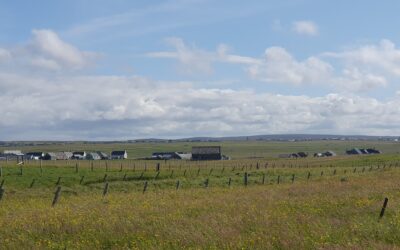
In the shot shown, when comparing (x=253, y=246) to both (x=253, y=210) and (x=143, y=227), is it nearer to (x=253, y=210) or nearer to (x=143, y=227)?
(x=143, y=227)

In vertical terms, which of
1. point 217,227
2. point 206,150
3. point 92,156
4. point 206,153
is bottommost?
point 92,156

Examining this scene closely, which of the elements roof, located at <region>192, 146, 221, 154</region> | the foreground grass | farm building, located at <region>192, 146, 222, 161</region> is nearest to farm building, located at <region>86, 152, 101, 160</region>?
roof, located at <region>192, 146, 221, 154</region>

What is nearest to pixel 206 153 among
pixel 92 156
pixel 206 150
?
pixel 206 150

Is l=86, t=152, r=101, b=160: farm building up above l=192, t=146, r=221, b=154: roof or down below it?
below

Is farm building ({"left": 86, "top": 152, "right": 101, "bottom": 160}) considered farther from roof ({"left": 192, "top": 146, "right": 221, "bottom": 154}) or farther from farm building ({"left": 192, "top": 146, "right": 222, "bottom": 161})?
farm building ({"left": 192, "top": 146, "right": 222, "bottom": 161})

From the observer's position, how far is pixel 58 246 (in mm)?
14938

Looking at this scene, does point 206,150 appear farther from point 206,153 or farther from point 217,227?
point 217,227

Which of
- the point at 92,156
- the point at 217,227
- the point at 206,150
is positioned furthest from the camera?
the point at 92,156

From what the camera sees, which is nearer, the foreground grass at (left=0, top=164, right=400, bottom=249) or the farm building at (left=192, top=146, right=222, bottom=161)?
the foreground grass at (left=0, top=164, right=400, bottom=249)

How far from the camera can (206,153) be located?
146m

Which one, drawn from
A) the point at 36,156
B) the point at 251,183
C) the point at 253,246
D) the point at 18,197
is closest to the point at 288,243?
the point at 253,246

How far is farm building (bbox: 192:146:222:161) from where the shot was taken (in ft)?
474

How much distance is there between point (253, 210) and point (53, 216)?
6.64m

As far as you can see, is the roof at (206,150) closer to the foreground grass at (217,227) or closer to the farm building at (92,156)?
the farm building at (92,156)
